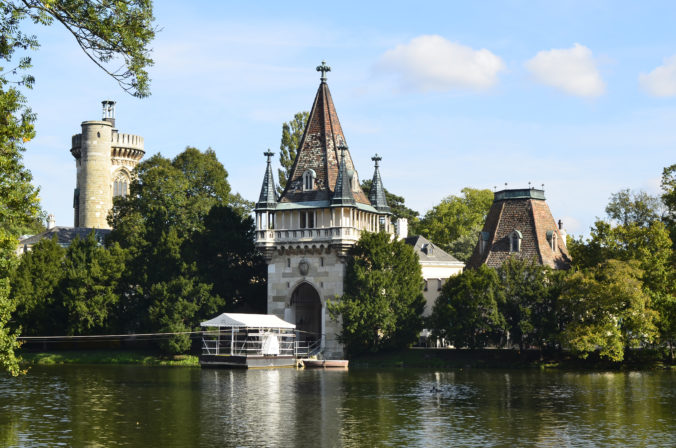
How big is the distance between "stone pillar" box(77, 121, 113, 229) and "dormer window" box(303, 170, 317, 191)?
4553 cm

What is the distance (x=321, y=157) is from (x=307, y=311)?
13905 millimetres

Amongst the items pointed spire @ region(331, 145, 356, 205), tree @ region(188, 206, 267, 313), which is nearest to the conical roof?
pointed spire @ region(331, 145, 356, 205)

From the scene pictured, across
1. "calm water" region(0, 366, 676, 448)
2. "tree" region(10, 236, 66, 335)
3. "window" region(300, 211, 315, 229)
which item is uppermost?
"window" region(300, 211, 315, 229)

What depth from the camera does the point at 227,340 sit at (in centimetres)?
7131

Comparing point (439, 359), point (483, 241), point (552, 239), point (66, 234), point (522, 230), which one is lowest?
point (439, 359)

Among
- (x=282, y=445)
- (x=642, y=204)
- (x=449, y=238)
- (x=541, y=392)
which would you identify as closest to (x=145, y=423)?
(x=282, y=445)

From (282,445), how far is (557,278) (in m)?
41.2

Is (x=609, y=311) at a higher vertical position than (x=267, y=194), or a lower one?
lower

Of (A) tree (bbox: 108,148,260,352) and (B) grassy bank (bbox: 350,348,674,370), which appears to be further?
(A) tree (bbox: 108,148,260,352)

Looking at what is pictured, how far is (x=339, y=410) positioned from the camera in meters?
40.1

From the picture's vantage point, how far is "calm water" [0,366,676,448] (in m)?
32.0

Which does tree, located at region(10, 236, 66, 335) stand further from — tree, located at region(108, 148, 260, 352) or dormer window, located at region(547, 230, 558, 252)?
dormer window, located at region(547, 230, 558, 252)

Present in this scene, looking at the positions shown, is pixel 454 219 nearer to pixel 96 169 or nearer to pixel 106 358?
pixel 96 169

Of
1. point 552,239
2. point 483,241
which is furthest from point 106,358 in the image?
point 552,239
